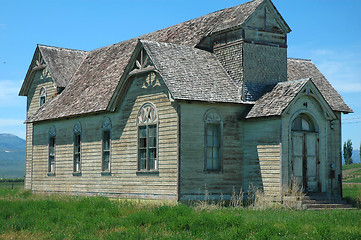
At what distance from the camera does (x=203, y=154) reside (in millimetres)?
23797

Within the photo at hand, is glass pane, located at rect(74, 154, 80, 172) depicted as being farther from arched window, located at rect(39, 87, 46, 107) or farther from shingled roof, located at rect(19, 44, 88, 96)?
arched window, located at rect(39, 87, 46, 107)

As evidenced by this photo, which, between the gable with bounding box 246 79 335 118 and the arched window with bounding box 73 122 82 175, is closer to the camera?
the gable with bounding box 246 79 335 118

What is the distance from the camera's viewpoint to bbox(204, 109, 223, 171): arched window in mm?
24078

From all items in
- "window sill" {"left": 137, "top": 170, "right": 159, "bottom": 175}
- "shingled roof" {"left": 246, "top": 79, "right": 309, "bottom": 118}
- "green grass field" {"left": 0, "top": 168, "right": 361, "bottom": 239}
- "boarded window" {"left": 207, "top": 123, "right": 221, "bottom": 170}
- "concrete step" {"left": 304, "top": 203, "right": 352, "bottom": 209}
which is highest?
"shingled roof" {"left": 246, "top": 79, "right": 309, "bottom": 118}

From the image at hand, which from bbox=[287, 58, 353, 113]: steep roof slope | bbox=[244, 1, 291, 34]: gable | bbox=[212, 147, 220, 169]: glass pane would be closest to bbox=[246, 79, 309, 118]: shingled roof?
bbox=[212, 147, 220, 169]: glass pane

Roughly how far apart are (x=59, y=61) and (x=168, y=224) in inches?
864

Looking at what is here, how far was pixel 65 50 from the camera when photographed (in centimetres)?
3797

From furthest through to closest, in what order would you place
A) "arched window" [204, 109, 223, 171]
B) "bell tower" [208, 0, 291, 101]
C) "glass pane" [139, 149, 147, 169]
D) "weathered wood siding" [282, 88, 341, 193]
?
"bell tower" [208, 0, 291, 101] < "glass pane" [139, 149, 147, 169] < "arched window" [204, 109, 223, 171] < "weathered wood siding" [282, 88, 341, 193]

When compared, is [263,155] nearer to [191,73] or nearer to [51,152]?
[191,73]

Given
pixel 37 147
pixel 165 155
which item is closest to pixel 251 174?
pixel 165 155

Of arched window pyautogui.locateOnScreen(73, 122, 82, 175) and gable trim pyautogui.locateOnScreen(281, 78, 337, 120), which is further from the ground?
gable trim pyautogui.locateOnScreen(281, 78, 337, 120)

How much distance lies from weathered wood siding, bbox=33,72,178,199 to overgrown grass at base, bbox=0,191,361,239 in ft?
11.7

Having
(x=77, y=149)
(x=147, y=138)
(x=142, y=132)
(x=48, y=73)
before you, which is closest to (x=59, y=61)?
(x=48, y=73)

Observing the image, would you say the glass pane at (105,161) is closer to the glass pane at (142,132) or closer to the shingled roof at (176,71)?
the shingled roof at (176,71)
